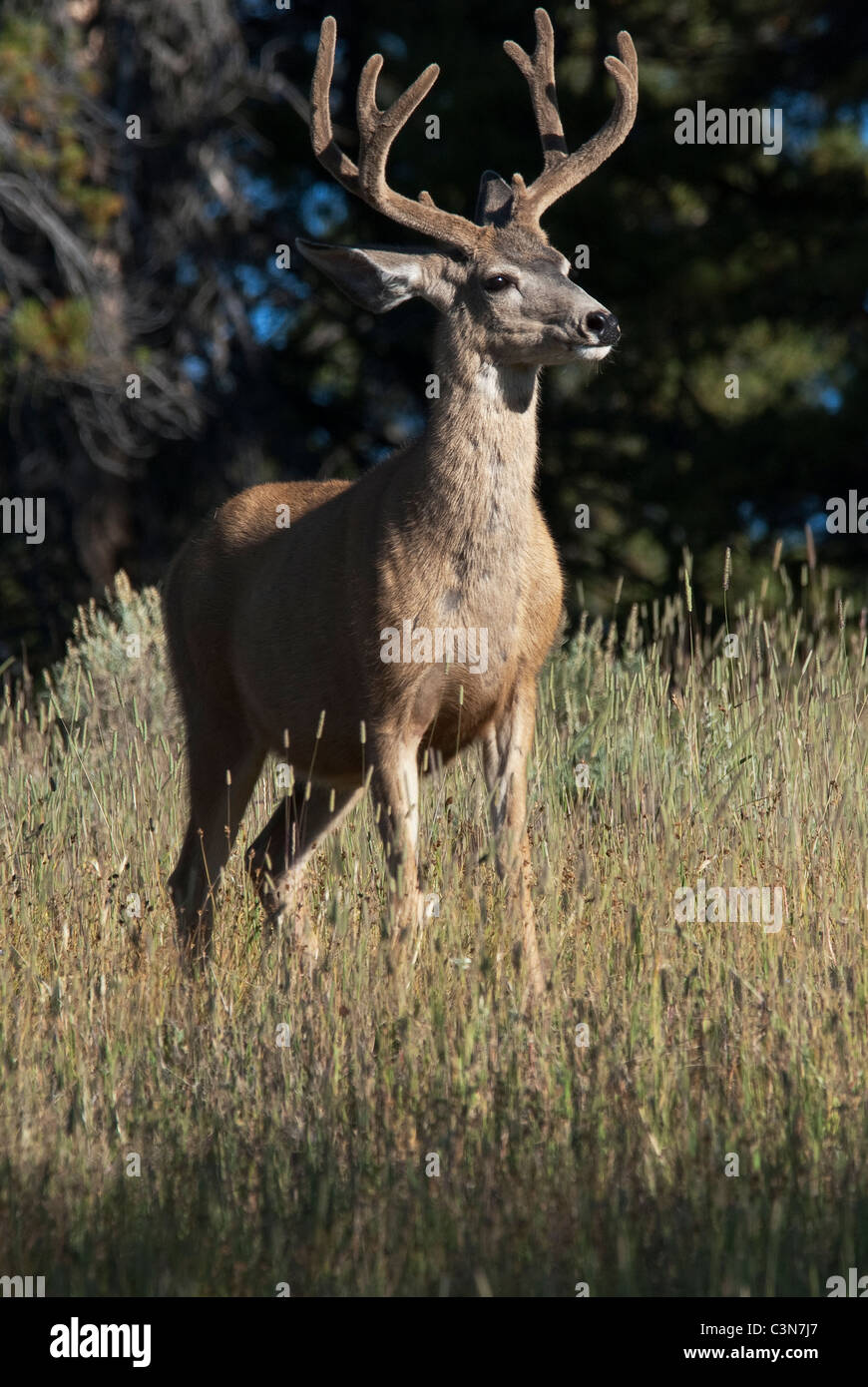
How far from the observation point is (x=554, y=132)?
19.7ft

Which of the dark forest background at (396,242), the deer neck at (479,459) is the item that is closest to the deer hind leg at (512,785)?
the deer neck at (479,459)

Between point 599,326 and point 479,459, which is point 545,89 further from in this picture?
point 479,459

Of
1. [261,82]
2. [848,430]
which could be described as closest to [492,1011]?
[848,430]

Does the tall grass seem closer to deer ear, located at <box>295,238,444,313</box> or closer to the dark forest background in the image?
deer ear, located at <box>295,238,444,313</box>

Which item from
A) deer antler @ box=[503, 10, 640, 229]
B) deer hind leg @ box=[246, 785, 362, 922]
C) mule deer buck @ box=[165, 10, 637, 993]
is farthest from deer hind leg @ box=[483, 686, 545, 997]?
deer antler @ box=[503, 10, 640, 229]

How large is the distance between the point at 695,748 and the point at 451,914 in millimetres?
1942

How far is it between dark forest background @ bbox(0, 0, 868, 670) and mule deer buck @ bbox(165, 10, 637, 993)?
6416 mm

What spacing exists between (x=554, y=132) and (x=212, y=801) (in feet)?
8.45

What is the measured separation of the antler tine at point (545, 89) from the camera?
5.97 meters

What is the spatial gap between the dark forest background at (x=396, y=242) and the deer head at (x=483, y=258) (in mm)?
6449

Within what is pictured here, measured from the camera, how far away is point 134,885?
18.4 feet

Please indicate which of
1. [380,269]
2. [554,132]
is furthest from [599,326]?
[554,132]

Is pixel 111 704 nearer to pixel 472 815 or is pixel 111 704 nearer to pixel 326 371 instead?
pixel 472 815

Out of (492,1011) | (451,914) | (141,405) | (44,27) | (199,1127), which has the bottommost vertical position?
(199,1127)
